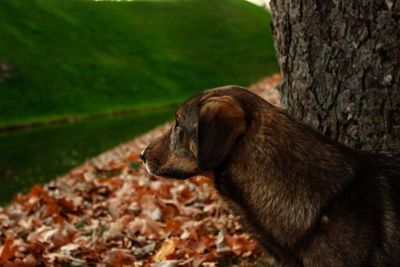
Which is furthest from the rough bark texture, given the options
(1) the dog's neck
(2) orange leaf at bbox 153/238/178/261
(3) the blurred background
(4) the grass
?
(3) the blurred background

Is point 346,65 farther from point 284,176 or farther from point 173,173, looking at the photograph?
point 173,173

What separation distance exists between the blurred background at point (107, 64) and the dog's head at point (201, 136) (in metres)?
20.0

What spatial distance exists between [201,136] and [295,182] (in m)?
0.80

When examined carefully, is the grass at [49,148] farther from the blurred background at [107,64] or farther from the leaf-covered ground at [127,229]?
the leaf-covered ground at [127,229]

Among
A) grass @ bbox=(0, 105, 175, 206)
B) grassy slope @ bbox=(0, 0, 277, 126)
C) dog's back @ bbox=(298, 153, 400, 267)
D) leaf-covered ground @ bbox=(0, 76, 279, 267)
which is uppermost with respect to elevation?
dog's back @ bbox=(298, 153, 400, 267)

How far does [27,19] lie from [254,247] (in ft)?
197

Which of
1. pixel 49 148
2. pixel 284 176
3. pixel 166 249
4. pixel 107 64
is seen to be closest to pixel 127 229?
pixel 166 249

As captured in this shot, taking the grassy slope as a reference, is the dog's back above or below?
above

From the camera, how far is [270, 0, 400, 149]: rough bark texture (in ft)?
19.6

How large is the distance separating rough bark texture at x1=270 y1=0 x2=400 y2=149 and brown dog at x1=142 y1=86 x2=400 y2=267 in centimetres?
125

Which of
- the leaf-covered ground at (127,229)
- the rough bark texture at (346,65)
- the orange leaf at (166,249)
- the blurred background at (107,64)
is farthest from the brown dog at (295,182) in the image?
the blurred background at (107,64)

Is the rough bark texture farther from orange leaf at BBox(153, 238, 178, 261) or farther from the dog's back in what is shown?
orange leaf at BBox(153, 238, 178, 261)

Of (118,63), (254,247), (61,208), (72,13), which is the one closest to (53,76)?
(118,63)

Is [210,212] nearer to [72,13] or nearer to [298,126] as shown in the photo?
[298,126]
